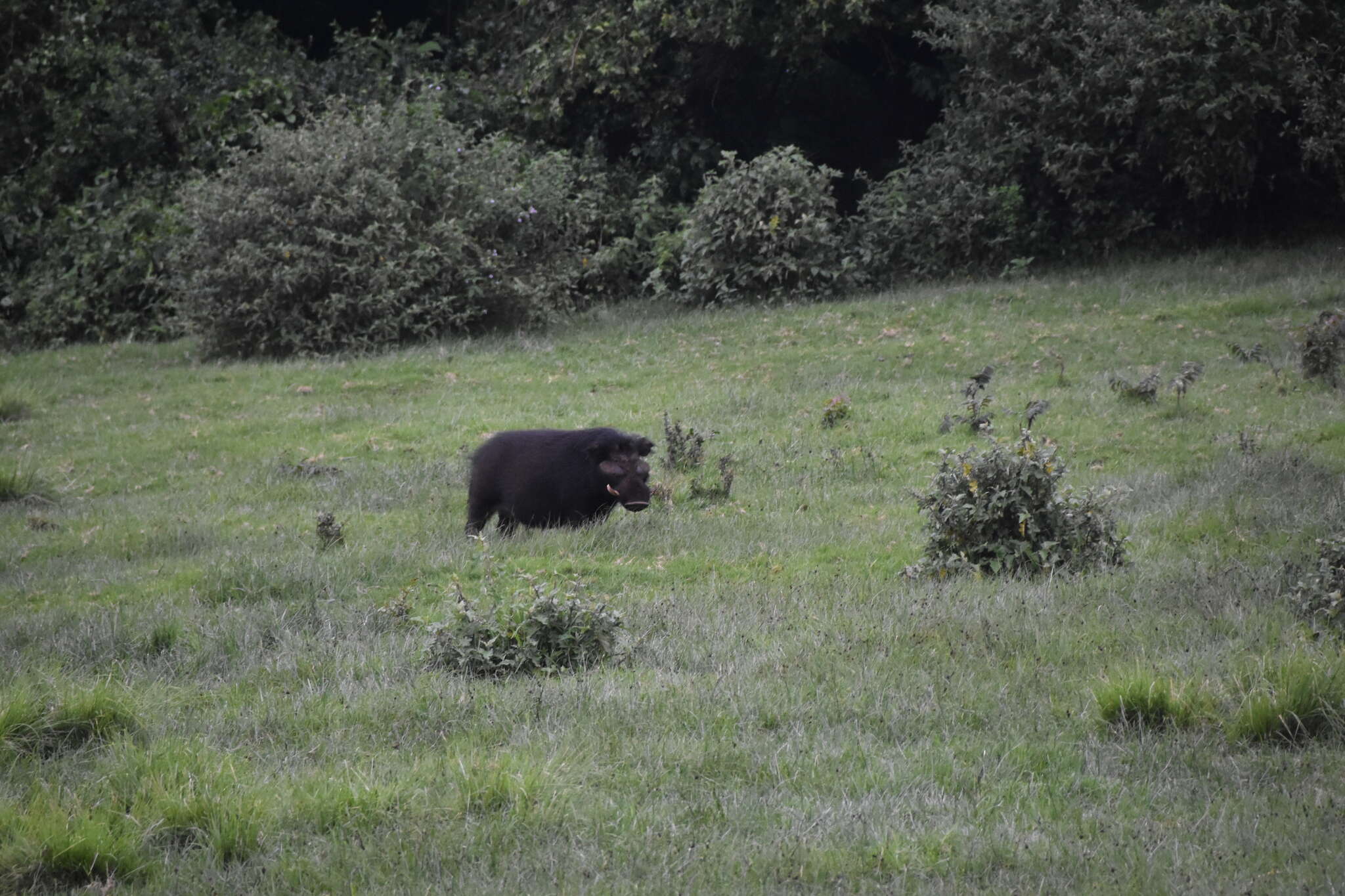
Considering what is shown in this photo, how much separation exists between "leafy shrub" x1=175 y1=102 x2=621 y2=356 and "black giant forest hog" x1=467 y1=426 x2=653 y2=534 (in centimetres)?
1077

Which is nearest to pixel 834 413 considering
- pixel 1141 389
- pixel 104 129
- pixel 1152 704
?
pixel 1141 389

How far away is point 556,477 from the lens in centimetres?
1080

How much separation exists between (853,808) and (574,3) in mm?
25333

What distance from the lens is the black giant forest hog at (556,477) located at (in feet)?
34.6

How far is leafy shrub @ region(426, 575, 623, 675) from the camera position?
6.86 m

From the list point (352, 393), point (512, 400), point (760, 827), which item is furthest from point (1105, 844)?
point (352, 393)

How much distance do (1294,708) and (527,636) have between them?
12.4 ft

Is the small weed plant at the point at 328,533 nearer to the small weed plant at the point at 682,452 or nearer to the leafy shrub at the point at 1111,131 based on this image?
the small weed plant at the point at 682,452

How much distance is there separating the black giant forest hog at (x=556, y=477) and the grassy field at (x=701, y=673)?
31 cm

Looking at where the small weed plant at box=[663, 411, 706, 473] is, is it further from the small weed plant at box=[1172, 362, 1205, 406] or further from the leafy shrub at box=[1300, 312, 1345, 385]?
the leafy shrub at box=[1300, 312, 1345, 385]

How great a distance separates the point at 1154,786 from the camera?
4.89m

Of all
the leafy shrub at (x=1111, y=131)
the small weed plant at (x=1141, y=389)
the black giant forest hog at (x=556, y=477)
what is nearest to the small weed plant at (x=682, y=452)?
the black giant forest hog at (x=556, y=477)

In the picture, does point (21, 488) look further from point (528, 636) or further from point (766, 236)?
point (766, 236)

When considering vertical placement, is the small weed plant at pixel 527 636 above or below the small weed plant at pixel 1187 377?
below
